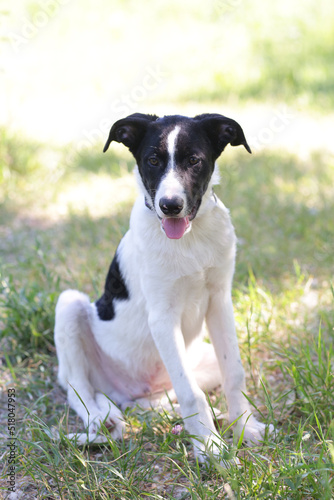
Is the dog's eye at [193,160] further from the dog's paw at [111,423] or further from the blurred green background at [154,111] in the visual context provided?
the blurred green background at [154,111]

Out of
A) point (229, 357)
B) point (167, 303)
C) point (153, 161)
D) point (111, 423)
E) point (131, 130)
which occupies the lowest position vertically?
point (111, 423)

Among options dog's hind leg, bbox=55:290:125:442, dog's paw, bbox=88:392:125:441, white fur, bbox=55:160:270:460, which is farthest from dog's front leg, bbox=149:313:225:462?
dog's hind leg, bbox=55:290:125:442

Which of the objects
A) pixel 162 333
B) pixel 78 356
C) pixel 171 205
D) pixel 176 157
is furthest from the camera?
pixel 78 356

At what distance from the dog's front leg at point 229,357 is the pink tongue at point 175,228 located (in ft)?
1.39

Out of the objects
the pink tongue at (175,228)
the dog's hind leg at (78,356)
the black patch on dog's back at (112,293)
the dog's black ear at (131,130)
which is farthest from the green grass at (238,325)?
the dog's black ear at (131,130)

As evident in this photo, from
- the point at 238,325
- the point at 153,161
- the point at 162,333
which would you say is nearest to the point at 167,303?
the point at 162,333

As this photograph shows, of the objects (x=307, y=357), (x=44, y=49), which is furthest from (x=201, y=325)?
(x=44, y=49)

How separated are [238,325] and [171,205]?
1.45m

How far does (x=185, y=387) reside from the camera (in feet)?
8.73

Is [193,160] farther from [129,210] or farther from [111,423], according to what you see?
[129,210]

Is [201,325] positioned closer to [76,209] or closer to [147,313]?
[147,313]

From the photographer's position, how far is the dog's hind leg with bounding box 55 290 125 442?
123 inches

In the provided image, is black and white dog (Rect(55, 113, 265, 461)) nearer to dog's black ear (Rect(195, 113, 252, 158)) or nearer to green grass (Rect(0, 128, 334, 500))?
dog's black ear (Rect(195, 113, 252, 158))

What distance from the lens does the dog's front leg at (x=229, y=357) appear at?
285 centimetres
